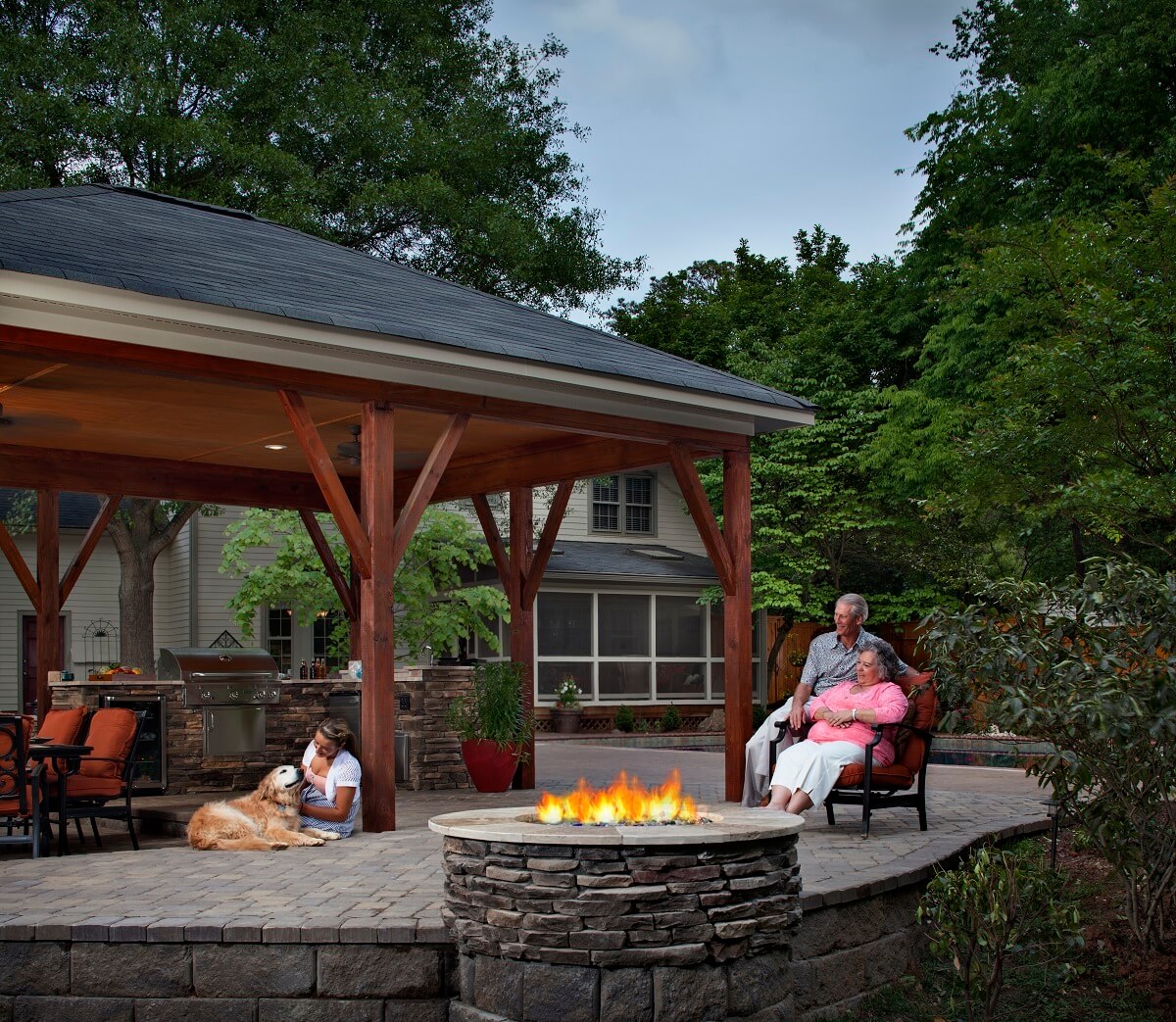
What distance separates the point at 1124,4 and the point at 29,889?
18.5 m

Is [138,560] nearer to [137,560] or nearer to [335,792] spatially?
[137,560]

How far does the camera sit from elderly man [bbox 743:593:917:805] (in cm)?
769

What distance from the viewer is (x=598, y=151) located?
76.8 feet

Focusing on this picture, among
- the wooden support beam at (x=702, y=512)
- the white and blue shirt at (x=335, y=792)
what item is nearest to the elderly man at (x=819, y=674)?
the wooden support beam at (x=702, y=512)

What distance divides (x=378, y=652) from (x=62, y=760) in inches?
74.3

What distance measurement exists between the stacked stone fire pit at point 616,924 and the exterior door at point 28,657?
16585 millimetres

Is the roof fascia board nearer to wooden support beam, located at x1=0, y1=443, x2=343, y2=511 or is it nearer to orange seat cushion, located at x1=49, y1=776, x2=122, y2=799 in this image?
orange seat cushion, located at x1=49, y1=776, x2=122, y2=799

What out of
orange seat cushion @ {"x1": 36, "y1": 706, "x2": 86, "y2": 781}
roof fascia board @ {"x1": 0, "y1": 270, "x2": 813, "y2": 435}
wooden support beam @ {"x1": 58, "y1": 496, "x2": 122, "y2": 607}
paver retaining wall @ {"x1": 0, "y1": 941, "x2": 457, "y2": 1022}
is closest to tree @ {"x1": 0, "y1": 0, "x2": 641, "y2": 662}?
wooden support beam @ {"x1": 58, "y1": 496, "x2": 122, "y2": 607}

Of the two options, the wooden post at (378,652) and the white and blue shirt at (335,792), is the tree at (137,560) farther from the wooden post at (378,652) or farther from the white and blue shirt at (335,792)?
the white and blue shirt at (335,792)

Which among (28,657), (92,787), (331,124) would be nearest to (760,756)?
(92,787)

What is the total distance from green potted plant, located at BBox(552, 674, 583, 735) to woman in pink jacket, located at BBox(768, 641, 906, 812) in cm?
1266

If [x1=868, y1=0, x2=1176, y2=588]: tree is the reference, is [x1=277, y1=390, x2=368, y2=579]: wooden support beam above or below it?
below

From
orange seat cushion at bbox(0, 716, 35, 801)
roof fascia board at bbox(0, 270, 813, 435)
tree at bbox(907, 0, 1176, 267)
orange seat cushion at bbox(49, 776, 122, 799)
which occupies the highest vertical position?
tree at bbox(907, 0, 1176, 267)

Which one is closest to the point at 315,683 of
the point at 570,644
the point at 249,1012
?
the point at 249,1012
